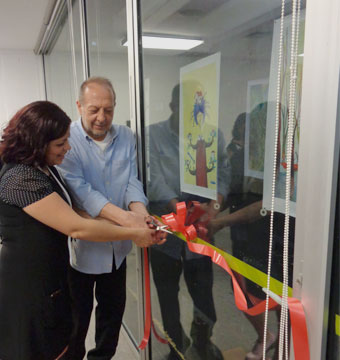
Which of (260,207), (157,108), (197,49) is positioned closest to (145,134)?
(157,108)

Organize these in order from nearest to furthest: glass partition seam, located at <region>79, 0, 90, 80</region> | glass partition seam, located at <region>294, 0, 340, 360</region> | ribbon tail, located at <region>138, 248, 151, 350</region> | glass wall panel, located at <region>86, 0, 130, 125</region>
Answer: glass partition seam, located at <region>294, 0, 340, 360</region>
ribbon tail, located at <region>138, 248, 151, 350</region>
glass wall panel, located at <region>86, 0, 130, 125</region>
glass partition seam, located at <region>79, 0, 90, 80</region>

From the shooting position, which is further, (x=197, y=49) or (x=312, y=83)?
(x=197, y=49)

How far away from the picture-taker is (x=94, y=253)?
1651 millimetres

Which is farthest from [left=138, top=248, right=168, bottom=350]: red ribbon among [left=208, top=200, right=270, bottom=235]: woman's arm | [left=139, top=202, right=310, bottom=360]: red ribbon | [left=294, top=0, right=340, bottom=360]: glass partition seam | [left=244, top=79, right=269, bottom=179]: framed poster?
[left=294, top=0, right=340, bottom=360]: glass partition seam

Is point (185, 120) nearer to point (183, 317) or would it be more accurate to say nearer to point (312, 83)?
point (312, 83)

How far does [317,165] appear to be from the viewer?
0.72 meters

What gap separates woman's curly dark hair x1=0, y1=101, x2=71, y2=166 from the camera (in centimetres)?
125

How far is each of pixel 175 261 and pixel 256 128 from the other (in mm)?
937

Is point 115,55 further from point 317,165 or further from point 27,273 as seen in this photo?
point 317,165

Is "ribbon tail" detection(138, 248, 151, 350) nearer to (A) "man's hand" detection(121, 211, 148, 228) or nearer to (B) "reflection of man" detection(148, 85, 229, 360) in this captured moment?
(B) "reflection of man" detection(148, 85, 229, 360)

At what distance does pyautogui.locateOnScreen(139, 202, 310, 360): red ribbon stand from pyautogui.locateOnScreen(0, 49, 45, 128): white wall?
15.3 feet

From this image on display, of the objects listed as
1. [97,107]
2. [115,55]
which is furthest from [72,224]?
[115,55]

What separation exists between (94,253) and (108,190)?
0.33 metres

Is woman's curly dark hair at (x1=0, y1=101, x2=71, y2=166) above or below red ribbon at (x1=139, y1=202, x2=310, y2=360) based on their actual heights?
above
